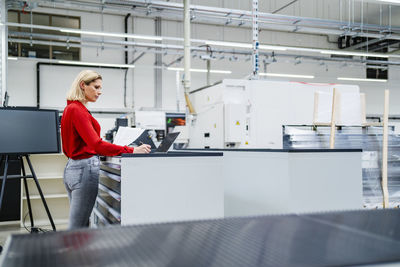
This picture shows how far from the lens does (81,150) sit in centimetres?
228

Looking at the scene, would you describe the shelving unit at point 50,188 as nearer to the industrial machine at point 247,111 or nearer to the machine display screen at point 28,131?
the industrial machine at point 247,111

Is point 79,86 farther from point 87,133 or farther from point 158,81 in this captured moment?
point 158,81

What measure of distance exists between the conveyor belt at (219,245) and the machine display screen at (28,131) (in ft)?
7.46

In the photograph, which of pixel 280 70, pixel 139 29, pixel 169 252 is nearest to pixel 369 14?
pixel 280 70

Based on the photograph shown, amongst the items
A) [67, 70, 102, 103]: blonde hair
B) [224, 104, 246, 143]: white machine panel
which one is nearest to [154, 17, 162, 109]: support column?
[224, 104, 246, 143]: white machine panel

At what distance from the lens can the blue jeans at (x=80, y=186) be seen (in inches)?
89.1

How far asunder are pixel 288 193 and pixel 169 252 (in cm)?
177

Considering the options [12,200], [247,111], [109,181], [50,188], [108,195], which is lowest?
[12,200]

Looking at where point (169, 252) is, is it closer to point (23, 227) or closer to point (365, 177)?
point (365, 177)

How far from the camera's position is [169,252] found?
0.77 meters

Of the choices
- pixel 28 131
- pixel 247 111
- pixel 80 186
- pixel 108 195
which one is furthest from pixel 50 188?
pixel 80 186

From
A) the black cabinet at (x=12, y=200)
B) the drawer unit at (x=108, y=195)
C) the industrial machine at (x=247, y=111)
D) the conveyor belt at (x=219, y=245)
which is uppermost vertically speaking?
the industrial machine at (x=247, y=111)

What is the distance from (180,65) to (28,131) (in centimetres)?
1010

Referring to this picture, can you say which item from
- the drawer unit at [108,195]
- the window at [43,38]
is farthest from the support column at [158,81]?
the drawer unit at [108,195]
